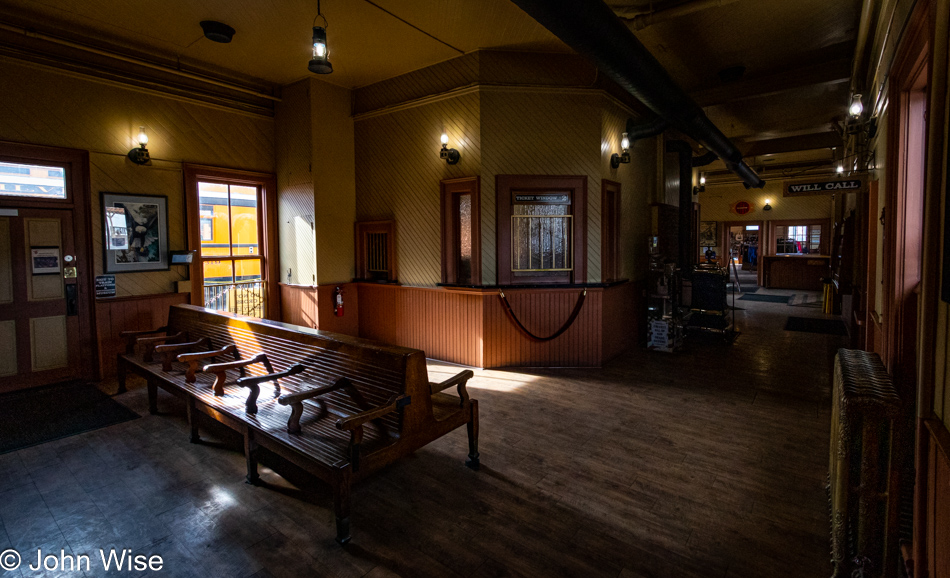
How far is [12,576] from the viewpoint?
2568mm

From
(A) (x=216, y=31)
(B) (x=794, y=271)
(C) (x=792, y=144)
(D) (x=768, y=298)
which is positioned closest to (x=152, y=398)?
(A) (x=216, y=31)

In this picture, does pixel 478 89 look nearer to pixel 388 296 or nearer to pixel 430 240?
pixel 430 240

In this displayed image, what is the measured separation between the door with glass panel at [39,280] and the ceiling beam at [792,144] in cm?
1377

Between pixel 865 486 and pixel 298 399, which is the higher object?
pixel 298 399

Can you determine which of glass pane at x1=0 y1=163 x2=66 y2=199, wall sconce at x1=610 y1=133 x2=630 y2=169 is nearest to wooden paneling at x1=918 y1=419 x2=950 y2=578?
wall sconce at x1=610 y1=133 x2=630 y2=169

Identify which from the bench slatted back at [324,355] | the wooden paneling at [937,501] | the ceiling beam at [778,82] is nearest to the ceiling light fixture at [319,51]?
the bench slatted back at [324,355]

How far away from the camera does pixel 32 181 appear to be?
5.69 meters

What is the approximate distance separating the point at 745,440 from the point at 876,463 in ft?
6.46

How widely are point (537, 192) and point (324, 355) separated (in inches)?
154

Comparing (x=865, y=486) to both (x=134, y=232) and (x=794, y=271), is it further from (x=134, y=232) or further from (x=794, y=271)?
(x=794, y=271)

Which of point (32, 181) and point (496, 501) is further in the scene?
point (32, 181)

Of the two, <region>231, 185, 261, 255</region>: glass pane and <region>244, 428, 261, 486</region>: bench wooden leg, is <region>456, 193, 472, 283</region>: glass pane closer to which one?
<region>231, 185, 261, 255</region>: glass pane

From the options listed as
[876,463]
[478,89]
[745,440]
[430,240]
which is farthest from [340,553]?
[478,89]

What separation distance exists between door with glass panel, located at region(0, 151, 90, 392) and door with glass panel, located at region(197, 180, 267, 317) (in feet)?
5.05
